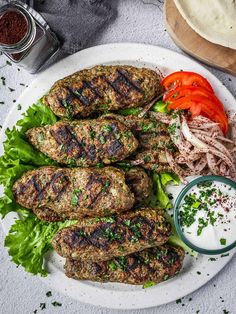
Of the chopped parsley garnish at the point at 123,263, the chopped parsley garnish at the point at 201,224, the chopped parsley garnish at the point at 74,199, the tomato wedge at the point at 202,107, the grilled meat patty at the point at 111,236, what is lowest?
the chopped parsley garnish at the point at 123,263

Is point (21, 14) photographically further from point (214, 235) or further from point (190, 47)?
point (214, 235)

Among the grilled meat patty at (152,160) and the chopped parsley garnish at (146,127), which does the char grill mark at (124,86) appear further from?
the grilled meat patty at (152,160)

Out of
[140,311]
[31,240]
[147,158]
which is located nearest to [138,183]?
[147,158]

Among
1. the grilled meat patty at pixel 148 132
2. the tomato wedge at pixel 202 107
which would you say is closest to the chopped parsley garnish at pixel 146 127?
the grilled meat patty at pixel 148 132

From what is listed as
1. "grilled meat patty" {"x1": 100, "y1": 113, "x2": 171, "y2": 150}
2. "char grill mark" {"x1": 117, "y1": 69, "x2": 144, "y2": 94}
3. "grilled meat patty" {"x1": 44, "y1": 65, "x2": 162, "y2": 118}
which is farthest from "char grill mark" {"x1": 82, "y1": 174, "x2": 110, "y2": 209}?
"char grill mark" {"x1": 117, "y1": 69, "x2": 144, "y2": 94}

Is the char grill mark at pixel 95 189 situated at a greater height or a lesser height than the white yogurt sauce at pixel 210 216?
lesser

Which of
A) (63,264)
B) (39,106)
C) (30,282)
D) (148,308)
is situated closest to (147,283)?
(148,308)

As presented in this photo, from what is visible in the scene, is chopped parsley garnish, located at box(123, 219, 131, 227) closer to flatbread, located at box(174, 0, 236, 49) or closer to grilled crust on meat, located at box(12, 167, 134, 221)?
grilled crust on meat, located at box(12, 167, 134, 221)
